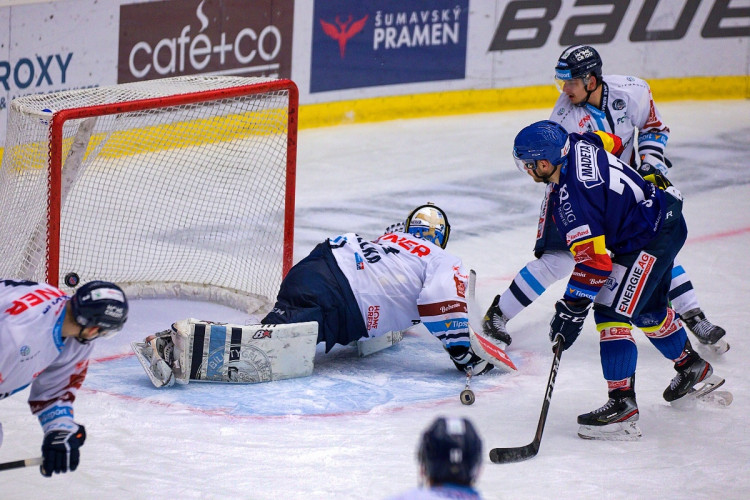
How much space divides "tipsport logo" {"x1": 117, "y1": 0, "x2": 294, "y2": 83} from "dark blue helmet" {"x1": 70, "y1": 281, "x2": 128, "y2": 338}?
16.1 feet

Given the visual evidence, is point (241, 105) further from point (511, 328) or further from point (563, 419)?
point (563, 419)

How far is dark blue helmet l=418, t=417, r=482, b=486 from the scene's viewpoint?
6.34ft

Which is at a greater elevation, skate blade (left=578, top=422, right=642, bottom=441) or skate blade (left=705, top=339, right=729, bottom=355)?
skate blade (left=705, top=339, right=729, bottom=355)

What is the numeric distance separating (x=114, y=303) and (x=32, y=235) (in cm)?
199

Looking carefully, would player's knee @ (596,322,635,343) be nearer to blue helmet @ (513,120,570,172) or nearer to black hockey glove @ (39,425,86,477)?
blue helmet @ (513,120,570,172)

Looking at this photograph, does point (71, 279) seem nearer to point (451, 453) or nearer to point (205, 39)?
point (451, 453)

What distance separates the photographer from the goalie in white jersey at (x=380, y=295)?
14.2 ft

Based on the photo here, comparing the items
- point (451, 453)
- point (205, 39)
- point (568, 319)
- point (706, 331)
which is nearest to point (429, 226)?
point (568, 319)

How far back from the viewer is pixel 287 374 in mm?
4348

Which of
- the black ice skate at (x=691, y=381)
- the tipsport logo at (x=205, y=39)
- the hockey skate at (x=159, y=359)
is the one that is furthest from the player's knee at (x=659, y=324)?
the tipsport logo at (x=205, y=39)

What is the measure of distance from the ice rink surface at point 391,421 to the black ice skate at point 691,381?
0.07 m

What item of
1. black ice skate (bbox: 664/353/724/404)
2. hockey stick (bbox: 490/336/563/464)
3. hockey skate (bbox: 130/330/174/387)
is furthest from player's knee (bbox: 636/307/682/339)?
hockey skate (bbox: 130/330/174/387)

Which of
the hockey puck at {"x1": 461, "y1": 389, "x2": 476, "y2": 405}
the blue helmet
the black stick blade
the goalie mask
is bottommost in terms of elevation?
the black stick blade

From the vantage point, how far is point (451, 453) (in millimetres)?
1932
